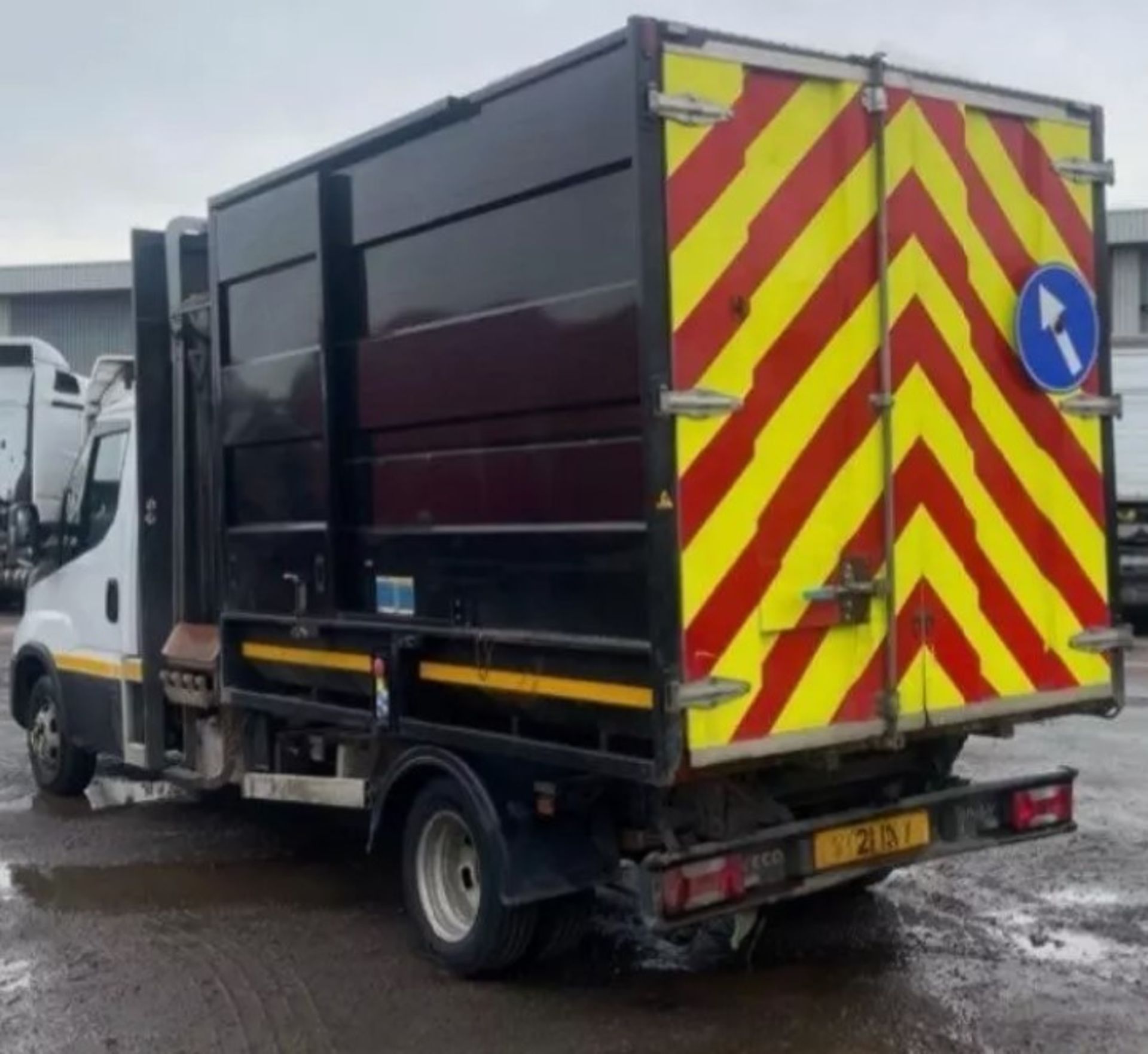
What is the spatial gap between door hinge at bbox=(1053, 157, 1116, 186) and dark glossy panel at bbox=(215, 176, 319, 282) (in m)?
2.88

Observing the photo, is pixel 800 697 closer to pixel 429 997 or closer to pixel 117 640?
pixel 429 997

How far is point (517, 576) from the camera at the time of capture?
18.0ft

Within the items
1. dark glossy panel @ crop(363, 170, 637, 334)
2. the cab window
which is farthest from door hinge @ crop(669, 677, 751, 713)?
the cab window

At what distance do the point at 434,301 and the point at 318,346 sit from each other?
0.77 m

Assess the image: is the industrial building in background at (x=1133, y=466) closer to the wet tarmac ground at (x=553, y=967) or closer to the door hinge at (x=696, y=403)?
the wet tarmac ground at (x=553, y=967)

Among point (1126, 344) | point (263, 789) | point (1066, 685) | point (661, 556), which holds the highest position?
point (1126, 344)

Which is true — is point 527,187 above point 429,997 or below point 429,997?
above

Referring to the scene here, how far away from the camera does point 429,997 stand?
5684mm

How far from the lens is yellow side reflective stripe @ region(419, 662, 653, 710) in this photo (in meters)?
5.00

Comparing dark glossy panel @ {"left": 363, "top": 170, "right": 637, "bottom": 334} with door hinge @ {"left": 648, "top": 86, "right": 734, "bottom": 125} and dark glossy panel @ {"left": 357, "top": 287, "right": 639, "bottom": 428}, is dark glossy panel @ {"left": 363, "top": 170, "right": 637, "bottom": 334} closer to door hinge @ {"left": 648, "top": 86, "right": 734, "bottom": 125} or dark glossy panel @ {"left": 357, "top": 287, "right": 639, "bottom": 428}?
dark glossy panel @ {"left": 357, "top": 287, "right": 639, "bottom": 428}

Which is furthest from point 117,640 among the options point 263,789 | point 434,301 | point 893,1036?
point 893,1036

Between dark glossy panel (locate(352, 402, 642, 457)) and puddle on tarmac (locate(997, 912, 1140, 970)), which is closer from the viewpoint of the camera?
dark glossy panel (locate(352, 402, 642, 457))

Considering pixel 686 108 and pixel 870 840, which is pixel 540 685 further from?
pixel 686 108

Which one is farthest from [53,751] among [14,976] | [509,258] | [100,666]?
[509,258]
